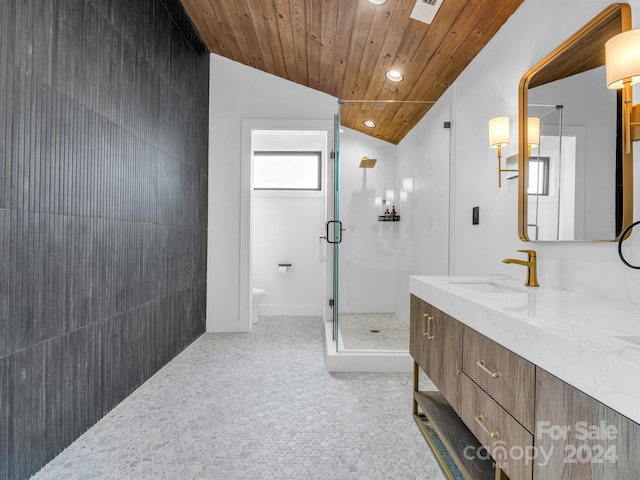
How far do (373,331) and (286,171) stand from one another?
2487 millimetres

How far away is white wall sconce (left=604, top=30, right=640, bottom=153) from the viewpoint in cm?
108

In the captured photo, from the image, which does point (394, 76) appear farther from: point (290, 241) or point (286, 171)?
point (290, 241)

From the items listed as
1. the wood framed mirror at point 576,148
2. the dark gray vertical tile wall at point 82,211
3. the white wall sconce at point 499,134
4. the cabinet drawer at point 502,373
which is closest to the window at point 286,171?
the dark gray vertical tile wall at point 82,211

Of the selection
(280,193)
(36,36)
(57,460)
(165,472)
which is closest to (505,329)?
(165,472)

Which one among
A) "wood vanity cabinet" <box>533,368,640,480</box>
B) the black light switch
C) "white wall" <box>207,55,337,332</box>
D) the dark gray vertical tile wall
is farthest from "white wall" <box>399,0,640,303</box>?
the dark gray vertical tile wall

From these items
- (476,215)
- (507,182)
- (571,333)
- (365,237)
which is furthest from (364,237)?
(571,333)

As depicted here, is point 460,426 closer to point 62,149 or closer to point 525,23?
point 525,23

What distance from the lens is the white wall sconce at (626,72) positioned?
42.5 inches

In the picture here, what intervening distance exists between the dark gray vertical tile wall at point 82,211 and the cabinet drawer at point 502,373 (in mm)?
1683

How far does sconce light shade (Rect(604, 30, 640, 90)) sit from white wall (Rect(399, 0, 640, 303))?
11 centimetres

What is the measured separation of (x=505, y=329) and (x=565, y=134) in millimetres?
987

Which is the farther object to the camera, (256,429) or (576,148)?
(256,429)

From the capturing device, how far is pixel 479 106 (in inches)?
91.0

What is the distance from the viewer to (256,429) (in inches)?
71.0
